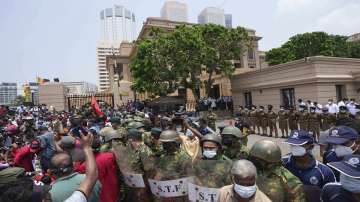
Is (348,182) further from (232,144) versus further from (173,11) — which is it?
(173,11)

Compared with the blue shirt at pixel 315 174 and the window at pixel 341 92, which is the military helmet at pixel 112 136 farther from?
the window at pixel 341 92

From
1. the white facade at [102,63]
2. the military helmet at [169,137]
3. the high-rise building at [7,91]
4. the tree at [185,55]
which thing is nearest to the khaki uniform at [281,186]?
the military helmet at [169,137]

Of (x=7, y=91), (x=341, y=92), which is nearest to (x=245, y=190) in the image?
(x=341, y=92)

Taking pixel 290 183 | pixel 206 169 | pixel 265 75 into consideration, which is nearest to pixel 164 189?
pixel 206 169

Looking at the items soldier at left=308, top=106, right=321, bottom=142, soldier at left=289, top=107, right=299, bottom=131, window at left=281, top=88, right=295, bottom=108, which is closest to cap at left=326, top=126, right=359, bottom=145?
soldier at left=308, top=106, right=321, bottom=142

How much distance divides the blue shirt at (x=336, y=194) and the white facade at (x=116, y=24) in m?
177

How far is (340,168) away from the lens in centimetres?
255

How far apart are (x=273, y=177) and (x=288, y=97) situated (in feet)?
72.3

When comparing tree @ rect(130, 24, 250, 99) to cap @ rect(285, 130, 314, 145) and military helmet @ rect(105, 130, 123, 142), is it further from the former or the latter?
cap @ rect(285, 130, 314, 145)

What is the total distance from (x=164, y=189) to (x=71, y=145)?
5.02ft

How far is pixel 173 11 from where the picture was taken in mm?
77438

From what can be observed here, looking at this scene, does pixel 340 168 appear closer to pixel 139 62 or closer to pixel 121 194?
pixel 121 194

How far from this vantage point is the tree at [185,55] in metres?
27.0

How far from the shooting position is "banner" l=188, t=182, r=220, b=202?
3.28 metres
